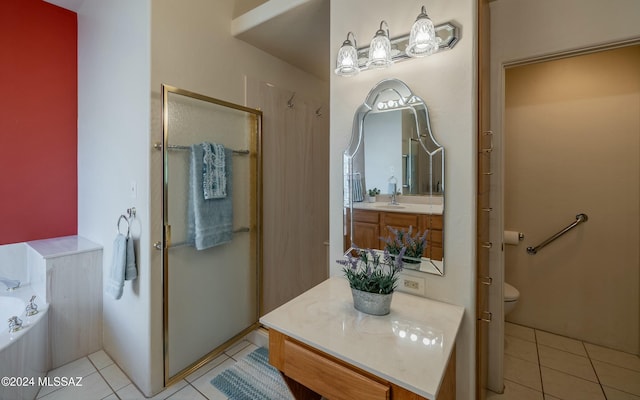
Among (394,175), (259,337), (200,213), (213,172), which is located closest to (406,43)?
(394,175)

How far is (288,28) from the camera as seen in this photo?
2.05 m

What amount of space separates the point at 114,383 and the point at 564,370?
3.15 m

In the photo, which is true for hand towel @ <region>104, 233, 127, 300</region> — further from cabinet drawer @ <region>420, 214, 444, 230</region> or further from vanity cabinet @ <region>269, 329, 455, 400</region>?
cabinet drawer @ <region>420, 214, 444, 230</region>

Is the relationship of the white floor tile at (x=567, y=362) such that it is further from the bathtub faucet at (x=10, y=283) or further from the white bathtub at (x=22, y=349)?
the bathtub faucet at (x=10, y=283)

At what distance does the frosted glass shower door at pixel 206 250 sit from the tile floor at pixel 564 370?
192 cm

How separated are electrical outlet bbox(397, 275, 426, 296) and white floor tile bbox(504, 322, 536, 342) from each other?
1.82 m

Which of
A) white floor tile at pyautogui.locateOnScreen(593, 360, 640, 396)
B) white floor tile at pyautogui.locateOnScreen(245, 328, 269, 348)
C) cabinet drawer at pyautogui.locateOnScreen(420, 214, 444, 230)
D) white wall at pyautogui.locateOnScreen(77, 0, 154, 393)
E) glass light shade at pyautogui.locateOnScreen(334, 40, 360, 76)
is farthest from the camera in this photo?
white floor tile at pyautogui.locateOnScreen(245, 328, 269, 348)

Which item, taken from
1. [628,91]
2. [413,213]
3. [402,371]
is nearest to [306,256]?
[413,213]

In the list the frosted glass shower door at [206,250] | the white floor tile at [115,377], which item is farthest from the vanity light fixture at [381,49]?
the white floor tile at [115,377]

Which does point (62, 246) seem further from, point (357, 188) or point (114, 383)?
point (357, 188)

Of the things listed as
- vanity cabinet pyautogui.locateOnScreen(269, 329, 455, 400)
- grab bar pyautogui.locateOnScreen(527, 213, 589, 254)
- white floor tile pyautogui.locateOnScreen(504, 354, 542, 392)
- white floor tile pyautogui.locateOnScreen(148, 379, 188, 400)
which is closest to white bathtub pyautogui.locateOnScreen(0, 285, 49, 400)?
white floor tile pyautogui.locateOnScreen(148, 379, 188, 400)

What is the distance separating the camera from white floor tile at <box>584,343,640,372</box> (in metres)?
2.04

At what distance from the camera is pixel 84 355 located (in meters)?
2.11

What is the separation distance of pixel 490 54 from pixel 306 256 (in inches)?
88.5
